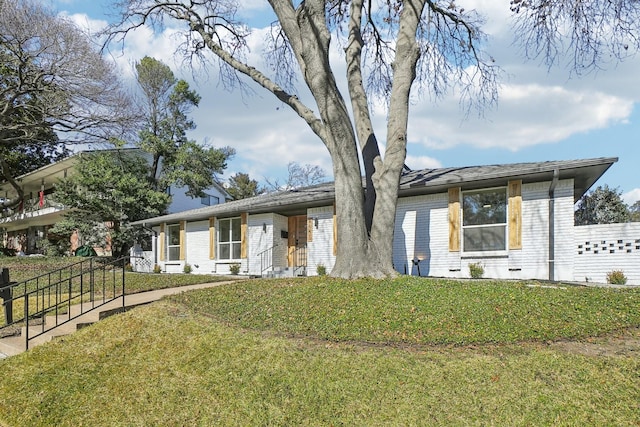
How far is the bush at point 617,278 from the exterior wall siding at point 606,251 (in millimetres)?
208

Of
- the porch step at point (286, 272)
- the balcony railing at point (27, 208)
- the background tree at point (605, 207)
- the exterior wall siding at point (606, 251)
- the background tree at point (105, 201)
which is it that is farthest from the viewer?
the balcony railing at point (27, 208)

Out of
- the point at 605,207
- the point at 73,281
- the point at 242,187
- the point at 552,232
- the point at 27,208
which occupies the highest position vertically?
the point at 242,187

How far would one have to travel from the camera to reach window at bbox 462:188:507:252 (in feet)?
35.6

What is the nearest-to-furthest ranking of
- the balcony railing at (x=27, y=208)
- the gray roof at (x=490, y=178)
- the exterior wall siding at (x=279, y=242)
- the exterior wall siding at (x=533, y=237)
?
the gray roof at (x=490, y=178)
the exterior wall siding at (x=533, y=237)
the exterior wall siding at (x=279, y=242)
the balcony railing at (x=27, y=208)

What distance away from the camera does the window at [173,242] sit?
18156 millimetres

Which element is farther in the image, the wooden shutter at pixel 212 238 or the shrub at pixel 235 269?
the wooden shutter at pixel 212 238

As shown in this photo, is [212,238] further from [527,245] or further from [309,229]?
[527,245]

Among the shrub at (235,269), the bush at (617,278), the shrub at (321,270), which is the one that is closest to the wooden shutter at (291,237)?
the shrub at (235,269)

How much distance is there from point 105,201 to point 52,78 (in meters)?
6.04

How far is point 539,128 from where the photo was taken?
1280 centimetres

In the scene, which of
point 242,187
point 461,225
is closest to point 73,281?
point 461,225

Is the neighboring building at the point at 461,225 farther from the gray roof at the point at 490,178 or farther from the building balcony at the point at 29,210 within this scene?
the building balcony at the point at 29,210

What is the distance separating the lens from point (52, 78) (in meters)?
17.8

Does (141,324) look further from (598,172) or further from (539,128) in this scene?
(539,128)
